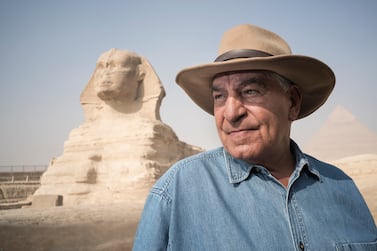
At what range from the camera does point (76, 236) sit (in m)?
4.41

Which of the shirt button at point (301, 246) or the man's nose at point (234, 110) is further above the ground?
the man's nose at point (234, 110)

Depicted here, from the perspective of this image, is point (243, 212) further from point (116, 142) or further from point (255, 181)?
point (116, 142)

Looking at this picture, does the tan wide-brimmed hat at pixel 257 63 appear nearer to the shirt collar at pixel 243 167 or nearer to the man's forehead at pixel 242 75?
the man's forehead at pixel 242 75

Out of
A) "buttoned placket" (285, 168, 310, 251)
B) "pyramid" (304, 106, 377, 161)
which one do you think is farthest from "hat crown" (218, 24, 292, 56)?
"pyramid" (304, 106, 377, 161)

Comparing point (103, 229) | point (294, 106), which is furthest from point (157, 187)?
point (103, 229)

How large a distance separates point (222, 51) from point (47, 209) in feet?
14.1

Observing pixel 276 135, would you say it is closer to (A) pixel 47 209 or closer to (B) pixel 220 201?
(B) pixel 220 201

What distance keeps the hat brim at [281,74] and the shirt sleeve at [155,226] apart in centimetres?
59

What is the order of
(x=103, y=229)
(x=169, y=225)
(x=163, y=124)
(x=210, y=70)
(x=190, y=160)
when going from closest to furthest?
(x=169, y=225)
(x=190, y=160)
(x=210, y=70)
(x=103, y=229)
(x=163, y=124)

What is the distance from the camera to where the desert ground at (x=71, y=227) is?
383 centimetres

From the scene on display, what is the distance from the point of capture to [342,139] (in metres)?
27.1

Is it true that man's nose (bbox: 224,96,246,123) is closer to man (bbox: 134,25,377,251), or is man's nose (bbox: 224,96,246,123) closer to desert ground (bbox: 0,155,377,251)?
man (bbox: 134,25,377,251)

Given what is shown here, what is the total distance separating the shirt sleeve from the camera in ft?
3.82

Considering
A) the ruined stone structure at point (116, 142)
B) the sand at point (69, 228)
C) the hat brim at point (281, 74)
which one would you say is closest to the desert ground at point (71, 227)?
the sand at point (69, 228)
